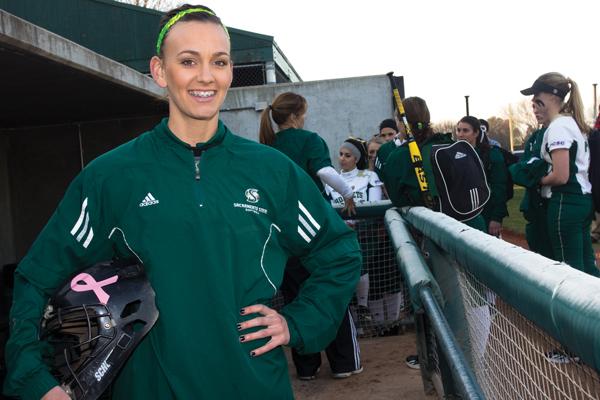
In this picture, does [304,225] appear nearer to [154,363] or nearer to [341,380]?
[154,363]

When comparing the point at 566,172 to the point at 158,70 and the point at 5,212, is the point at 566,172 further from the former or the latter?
the point at 5,212

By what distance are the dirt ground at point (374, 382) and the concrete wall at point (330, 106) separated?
7636 mm

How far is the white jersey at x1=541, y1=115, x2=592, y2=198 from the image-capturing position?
479 cm

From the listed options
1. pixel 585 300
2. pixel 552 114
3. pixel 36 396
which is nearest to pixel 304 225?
pixel 36 396

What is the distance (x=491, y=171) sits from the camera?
688 cm

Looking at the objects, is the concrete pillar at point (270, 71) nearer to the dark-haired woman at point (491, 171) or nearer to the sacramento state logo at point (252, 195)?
the dark-haired woman at point (491, 171)

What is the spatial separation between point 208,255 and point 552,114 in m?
3.81

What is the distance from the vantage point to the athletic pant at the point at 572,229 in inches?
189

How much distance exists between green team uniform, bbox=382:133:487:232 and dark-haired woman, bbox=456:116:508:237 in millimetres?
1746

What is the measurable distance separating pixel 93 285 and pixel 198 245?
1.09ft

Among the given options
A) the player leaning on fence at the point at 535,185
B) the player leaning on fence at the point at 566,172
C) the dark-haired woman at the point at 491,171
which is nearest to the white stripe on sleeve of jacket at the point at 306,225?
the player leaning on fence at the point at 566,172

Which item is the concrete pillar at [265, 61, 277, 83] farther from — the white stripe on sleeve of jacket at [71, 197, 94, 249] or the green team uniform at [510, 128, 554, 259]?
the white stripe on sleeve of jacket at [71, 197, 94, 249]

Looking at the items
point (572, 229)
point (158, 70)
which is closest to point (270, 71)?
point (572, 229)

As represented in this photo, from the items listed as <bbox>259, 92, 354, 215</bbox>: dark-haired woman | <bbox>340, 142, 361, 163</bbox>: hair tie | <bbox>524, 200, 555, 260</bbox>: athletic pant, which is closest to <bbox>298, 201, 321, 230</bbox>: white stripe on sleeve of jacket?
<bbox>259, 92, 354, 215</bbox>: dark-haired woman
